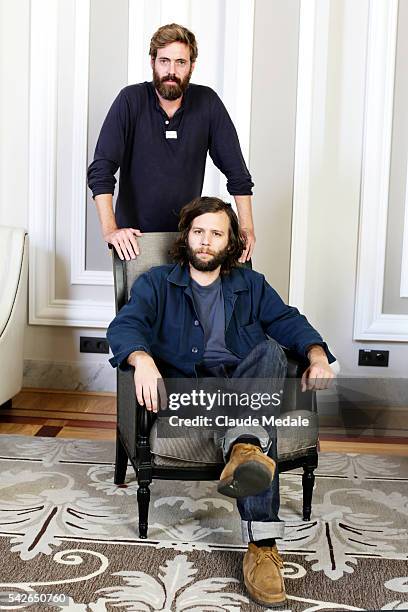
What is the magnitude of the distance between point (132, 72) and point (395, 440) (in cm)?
196

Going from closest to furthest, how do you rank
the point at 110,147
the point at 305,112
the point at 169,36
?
the point at 169,36
the point at 110,147
the point at 305,112

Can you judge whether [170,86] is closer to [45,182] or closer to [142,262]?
[142,262]

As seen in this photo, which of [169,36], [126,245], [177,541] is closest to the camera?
[177,541]

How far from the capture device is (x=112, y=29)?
3.80 metres

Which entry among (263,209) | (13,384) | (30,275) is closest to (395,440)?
(263,209)

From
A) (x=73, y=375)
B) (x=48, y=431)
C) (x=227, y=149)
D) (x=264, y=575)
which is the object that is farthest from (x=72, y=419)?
(x=264, y=575)

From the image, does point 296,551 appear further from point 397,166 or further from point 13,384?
point 397,166

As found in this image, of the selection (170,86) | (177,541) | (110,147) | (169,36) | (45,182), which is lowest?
(177,541)

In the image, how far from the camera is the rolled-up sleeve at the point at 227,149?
3125 millimetres

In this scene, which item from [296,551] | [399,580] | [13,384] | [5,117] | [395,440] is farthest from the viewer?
[5,117]

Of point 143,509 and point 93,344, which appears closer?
point 143,509

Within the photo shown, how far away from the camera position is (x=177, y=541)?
2.37 meters

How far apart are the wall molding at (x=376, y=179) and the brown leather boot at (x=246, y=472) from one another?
6.25 ft

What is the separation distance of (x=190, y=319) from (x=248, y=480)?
62 cm
